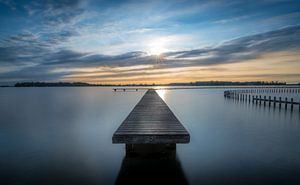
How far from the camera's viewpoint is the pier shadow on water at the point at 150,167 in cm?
572

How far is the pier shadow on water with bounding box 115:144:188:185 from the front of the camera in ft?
18.8

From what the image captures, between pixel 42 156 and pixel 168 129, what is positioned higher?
pixel 168 129

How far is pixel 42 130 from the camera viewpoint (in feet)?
43.2

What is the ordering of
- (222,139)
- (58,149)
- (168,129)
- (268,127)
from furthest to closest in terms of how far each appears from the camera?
(268,127)
(222,139)
(58,149)
(168,129)

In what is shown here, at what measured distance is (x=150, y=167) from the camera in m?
6.29

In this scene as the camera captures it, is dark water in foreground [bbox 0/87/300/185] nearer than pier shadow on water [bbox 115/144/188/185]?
No

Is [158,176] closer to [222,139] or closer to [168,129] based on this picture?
[168,129]

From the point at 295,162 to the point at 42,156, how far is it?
9721mm

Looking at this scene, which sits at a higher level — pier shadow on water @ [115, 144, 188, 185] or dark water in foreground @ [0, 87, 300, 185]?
pier shadow on water @ [115, 144, 188, 185]

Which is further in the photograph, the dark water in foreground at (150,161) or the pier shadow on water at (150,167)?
the dark water in foreground at (150,161)

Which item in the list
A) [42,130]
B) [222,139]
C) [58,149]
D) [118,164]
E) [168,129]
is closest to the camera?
[168,129]

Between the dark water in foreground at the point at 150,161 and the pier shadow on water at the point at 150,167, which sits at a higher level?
the pier shadow on water at the point at 150,167

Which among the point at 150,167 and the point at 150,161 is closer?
the point at 150,167

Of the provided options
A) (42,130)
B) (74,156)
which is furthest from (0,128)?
(74,156)
